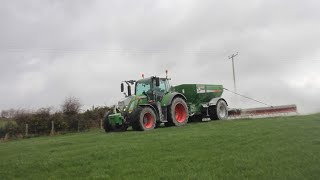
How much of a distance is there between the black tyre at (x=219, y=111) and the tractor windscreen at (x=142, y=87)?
4.89 metres

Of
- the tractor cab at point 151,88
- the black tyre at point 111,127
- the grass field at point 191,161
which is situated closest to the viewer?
the grass field at point 191,161

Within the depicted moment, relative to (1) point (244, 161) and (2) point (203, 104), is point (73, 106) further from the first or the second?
(1) point (244, 161)

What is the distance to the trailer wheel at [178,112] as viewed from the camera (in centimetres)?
2036

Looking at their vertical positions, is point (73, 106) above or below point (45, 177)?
above

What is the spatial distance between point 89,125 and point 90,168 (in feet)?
81.6

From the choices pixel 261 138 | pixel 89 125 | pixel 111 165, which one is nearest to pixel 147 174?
pixel 111 165

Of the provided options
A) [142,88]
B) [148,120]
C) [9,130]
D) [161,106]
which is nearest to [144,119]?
[148,120]

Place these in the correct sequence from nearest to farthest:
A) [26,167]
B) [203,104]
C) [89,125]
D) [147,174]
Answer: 1. [147,174]
2. [26,167]
3. [203,104]
4. [89,125]

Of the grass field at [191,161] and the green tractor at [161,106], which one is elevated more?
the green tractor at [161,106]

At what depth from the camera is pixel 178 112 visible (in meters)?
21.7

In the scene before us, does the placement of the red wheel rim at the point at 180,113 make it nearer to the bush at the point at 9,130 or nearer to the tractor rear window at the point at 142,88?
the tractor rear window at the point at 142,88

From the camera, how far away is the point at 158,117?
19.8 m

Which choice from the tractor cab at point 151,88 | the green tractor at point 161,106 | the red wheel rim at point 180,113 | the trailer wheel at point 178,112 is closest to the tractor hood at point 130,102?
the green tractor at point 161,106

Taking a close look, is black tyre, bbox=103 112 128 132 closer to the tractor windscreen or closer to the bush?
the tractor windscreen
